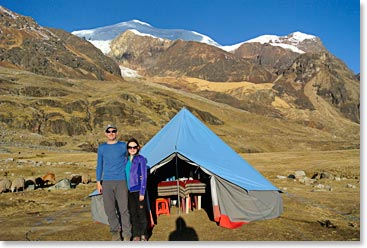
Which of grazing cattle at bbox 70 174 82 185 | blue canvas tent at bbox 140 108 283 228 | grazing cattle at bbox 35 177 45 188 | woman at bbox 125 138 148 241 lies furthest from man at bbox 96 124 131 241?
grazing cattle at bbox 70 174 82 185

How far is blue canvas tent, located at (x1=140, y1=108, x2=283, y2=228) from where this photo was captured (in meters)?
10.7

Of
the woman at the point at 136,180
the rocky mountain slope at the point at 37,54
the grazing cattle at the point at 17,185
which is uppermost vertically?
→ the rocky mountain slope at the point at 37,54

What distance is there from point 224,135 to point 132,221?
3075 inches

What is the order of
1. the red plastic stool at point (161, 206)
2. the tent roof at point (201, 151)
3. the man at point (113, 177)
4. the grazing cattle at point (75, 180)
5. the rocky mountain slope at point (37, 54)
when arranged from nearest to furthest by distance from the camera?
the man at point (113, 177) < the tent roof at point (201, 151) < the red plastic stool at point (161, 206) < the grazing cattle at point (75, 180) < the rocky mountain slope at point (37, 54)

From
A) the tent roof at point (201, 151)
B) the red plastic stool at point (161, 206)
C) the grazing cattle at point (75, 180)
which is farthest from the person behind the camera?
the grazing cattle at point (75, 180)

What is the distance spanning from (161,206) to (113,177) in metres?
4.95

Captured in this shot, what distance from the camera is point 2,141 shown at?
2266 inches

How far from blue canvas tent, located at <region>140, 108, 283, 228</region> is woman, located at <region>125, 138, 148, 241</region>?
8.96 feet

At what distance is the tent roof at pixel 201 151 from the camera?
11.2 m

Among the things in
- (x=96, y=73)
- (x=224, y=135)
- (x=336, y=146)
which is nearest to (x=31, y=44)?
(x=96, y=73)

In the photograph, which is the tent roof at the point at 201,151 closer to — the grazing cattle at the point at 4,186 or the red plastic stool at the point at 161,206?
the red plastic stool at the point at 161,206

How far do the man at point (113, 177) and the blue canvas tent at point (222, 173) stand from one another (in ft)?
10.1

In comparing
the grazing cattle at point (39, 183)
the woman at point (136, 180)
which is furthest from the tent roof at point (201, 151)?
the grazing cattle at point (39, 183)

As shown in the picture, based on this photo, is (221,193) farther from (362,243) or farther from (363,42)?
(363,42)
